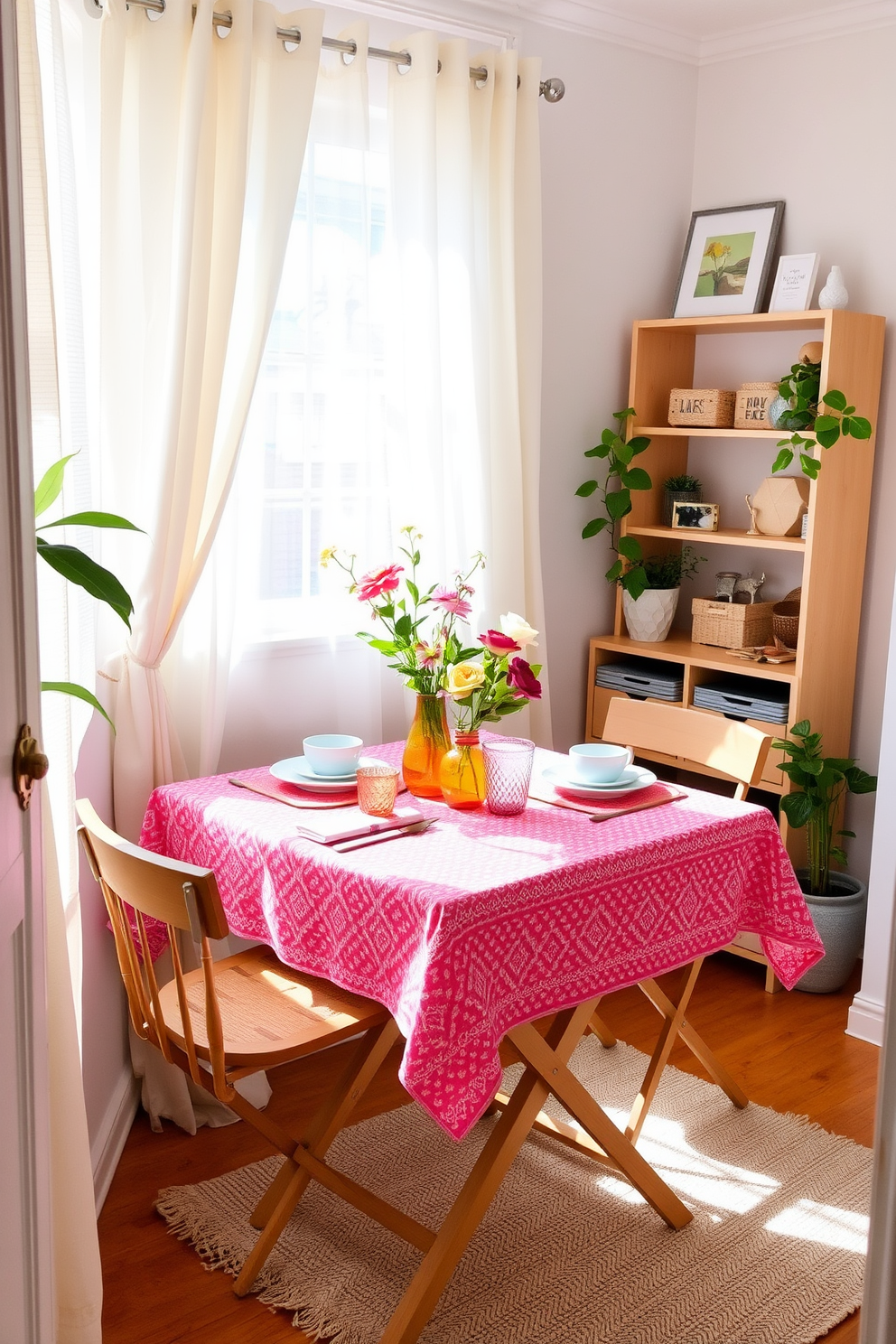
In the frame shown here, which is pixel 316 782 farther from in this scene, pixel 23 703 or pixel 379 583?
pixel 23 703

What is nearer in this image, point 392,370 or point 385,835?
point 385,835

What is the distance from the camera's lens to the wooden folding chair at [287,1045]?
2.05 metres

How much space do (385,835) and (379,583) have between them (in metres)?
0.51

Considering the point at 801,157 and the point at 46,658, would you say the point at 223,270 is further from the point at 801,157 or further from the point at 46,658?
the point at 801,157

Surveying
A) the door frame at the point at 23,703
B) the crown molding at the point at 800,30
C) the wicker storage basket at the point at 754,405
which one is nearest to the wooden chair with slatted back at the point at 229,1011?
the door frame at the point at 23,703

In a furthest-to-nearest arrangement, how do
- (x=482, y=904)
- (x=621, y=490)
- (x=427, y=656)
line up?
(x=621, y=490) < (x=427, y=656) < (x=482, y=904)

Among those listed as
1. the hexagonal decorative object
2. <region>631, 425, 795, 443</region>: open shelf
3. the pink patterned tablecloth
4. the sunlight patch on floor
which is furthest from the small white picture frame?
the sunlight patch on floor

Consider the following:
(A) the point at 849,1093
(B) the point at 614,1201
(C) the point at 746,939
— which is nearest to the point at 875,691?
(C) the point at 746,939

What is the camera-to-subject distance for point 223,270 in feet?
9.18

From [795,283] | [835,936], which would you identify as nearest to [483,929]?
[835,936]

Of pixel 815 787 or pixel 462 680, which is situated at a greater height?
pixel 462 680

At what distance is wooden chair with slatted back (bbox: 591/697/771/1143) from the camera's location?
270 cm

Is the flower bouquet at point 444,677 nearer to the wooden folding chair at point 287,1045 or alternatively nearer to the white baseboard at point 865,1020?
the wooden folding chair at point 287,1045

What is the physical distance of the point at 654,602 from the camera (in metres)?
3.98
